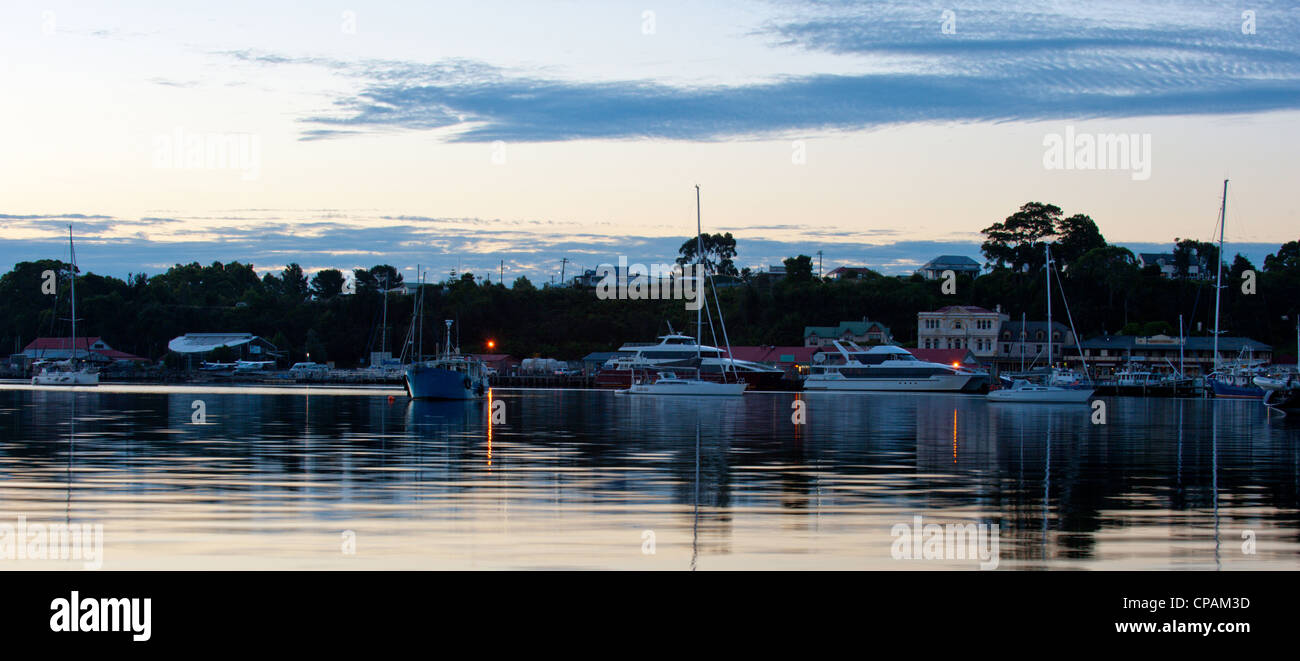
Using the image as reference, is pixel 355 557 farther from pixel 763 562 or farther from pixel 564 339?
pixel 564 339

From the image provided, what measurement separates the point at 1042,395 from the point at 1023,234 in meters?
95.3

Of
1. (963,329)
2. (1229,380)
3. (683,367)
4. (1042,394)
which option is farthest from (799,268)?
(1042,394)

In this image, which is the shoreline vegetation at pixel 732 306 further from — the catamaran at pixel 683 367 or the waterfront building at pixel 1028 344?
the catamaran at pixel 683 367

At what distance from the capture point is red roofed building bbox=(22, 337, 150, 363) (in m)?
161

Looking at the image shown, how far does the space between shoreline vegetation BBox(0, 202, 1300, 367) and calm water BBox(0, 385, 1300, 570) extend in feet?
394

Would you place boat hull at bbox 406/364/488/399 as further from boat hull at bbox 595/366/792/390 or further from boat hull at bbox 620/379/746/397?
boat hull at bbox 595/366/792/390

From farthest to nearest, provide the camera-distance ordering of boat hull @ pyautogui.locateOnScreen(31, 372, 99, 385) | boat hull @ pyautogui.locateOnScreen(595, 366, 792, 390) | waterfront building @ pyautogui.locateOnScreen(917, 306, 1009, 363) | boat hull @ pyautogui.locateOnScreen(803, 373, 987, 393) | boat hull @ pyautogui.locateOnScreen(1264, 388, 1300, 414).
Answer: waterfront building @ pyautogui.locateOnScreen(917, 306, 1009, 363), boat hull @ pyautogui.locateOnScreen(595, 366, 792, 390), boat hull @ pyautogui.locateOnScreen(803, 373, 987, 393), boat hull @ pyautogui.locateOnScreen(31, 372, 99, 385), boat hull @ pyautogui.locateOnScreen(1264, 388, 1300, 414)

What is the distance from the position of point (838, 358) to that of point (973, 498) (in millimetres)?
118651

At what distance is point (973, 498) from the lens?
2194 centimetres

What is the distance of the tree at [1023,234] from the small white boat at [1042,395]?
88.9 meters

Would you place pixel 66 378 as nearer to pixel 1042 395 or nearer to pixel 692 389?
pixel 692 389

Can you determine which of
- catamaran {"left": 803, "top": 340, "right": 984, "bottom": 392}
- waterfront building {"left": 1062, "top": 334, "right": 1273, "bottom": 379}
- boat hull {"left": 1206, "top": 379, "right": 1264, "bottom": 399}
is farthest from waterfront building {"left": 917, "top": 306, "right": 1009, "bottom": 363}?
boat hull {"left": 1206, "top": 379, "right": 1264, "bottom": 399}

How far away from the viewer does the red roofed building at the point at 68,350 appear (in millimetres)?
160625

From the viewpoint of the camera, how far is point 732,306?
559 feet
